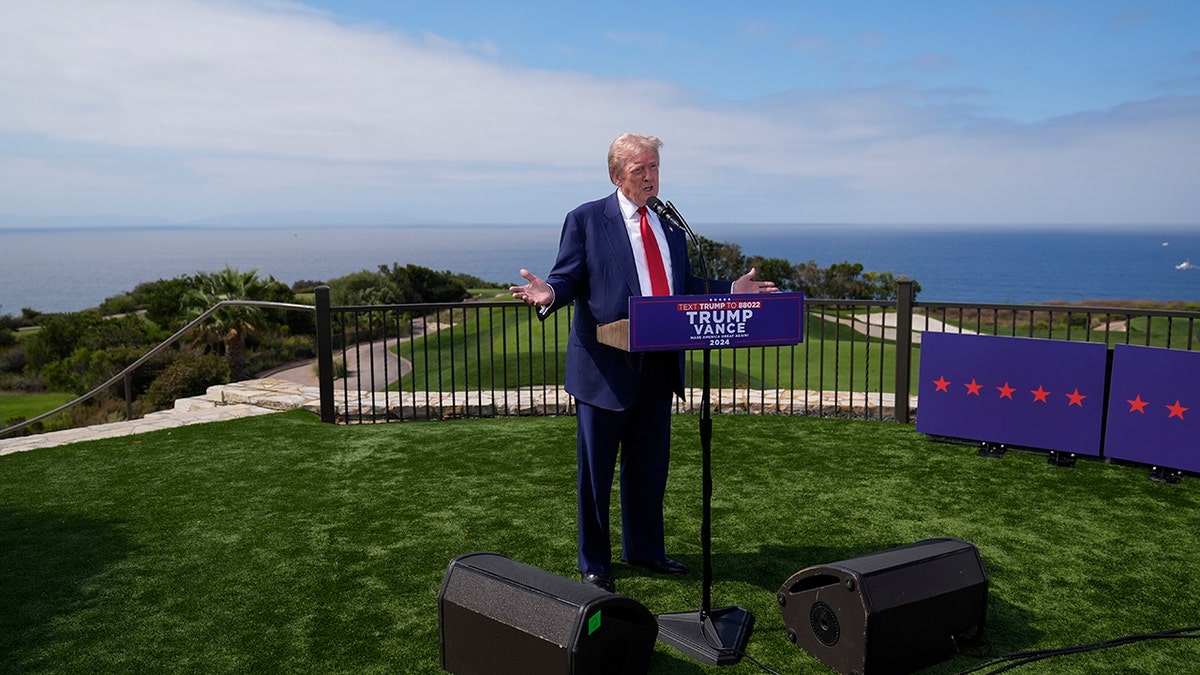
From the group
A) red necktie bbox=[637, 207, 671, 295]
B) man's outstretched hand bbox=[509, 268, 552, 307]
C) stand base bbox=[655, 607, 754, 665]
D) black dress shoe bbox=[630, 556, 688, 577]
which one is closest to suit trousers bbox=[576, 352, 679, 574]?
black dress shoe bbox=[630, 556, 688, 577]

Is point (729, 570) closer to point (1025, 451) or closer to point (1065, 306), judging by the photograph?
point (1025, 451)

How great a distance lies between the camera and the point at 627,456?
360 cm

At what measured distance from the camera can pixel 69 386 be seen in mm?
22344

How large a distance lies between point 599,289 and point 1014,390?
13.1 ft

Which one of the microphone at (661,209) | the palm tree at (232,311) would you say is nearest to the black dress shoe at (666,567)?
the microphone at (661,209)

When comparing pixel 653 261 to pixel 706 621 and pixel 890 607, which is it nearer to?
pixel 706 621

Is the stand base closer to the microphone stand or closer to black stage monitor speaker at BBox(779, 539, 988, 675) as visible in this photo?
the microphone stand

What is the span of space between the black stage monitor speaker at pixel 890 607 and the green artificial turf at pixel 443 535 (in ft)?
0.36

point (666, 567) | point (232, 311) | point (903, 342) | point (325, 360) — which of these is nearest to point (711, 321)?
point (666, 567)

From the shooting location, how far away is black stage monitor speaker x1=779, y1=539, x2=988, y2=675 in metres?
2.66

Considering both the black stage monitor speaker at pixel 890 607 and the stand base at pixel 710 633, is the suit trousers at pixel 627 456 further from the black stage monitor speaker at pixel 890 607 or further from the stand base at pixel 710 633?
the black stage monitor speaker at pixel 890 607

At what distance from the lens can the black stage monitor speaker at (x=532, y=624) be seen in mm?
2426

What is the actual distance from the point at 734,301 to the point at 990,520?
2814 mm

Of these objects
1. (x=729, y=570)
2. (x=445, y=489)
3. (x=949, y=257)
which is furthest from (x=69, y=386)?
(x=949, y=257)
